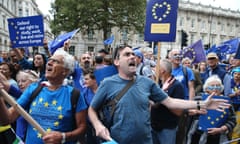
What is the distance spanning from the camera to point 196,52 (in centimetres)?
841

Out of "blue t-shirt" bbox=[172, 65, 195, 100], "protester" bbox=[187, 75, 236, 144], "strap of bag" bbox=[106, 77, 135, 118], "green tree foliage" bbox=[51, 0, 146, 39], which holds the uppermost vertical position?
"green tree foliage" bbox=[51, 0, 146, 39]

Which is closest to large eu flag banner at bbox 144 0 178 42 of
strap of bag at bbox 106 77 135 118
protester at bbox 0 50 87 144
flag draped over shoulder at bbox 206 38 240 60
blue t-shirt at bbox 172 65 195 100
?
Result: blue t-shirt at bbox 172 65 195 100

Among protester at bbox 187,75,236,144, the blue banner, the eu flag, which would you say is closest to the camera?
protester at bbox 187,75,236,144

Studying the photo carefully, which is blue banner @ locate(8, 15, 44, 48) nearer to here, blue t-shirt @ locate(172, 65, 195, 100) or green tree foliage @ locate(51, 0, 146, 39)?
blue t-shirt @ locate(172, 65, 195, 100)

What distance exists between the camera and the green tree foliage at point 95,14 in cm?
3180

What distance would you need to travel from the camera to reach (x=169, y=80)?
389 centimetres

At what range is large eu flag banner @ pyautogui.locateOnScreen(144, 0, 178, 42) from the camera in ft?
14.9

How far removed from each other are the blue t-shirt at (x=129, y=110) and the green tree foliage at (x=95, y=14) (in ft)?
97.0

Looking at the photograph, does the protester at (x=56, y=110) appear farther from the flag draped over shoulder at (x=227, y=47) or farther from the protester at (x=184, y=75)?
the flag draped over shoulder at (x=227, y=47)

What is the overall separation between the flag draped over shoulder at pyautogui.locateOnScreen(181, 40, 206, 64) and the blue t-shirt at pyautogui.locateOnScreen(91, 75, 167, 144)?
583cm

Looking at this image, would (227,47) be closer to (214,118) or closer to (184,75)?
(184,75)

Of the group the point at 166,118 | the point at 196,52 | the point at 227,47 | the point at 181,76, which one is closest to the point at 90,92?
the point at 166,118

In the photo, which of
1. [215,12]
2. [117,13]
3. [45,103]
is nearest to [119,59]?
[45,103]

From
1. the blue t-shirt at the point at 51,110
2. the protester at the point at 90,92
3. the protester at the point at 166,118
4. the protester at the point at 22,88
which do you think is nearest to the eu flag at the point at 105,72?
the protester at the point at 90,92
